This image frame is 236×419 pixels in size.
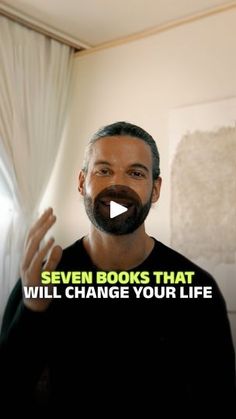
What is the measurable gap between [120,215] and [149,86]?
85cm

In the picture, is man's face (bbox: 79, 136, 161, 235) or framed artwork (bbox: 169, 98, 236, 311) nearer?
man's face (bbox: 79, 136, 161, 235)

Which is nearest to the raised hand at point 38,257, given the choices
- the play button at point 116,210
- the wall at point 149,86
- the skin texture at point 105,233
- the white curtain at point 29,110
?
the skin texture at point 105,233

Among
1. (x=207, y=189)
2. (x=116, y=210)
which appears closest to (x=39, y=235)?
(x=116, y=210)

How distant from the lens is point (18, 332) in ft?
2.88

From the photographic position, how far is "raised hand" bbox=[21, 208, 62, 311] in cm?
84

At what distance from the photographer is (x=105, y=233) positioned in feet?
2.99

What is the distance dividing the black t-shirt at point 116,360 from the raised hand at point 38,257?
0.02 m

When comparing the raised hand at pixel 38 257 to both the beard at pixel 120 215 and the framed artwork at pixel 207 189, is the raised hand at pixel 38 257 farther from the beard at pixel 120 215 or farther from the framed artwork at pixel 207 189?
the framed artwork at pixel 207 189

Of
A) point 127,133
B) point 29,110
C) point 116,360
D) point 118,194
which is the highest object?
point 29,110

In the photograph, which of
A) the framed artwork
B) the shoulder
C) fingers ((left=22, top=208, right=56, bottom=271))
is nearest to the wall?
the framed artwork

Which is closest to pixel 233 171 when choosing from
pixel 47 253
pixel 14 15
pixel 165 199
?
pixel 165 199

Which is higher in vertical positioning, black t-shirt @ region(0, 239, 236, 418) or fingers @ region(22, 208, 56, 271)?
fingers @ region(22, 208, 56, 271)

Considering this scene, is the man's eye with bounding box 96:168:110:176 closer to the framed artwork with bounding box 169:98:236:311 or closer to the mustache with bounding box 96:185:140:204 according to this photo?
the mustache with bounding box 96:185:140:204

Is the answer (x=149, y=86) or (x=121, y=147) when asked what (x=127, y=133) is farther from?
(x=149, y=86)
